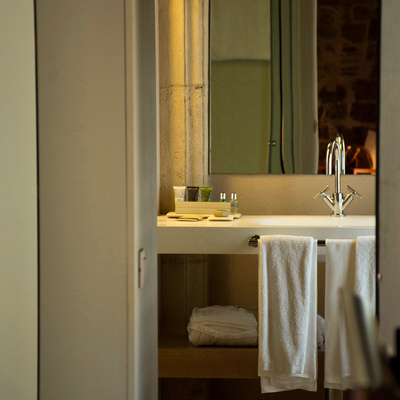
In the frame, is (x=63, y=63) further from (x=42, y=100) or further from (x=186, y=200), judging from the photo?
(x=186, y=200)

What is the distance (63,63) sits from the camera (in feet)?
4.42

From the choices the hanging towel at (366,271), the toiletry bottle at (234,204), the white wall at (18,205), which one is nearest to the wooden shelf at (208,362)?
the hanging towel at (366,271)

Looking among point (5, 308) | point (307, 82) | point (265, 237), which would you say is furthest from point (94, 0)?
point (307, 82)

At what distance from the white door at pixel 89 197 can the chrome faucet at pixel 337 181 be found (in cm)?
147

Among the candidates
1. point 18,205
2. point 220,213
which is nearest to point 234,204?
point 220,213

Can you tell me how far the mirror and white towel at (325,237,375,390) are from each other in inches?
29.1

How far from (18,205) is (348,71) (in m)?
1.94

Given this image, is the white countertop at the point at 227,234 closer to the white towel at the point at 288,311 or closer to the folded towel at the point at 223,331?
the white towel at the point at 288,311

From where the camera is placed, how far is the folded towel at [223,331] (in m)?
2.26

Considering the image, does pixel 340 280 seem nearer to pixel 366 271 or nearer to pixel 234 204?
pixel 366 271

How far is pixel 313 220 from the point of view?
256 cm

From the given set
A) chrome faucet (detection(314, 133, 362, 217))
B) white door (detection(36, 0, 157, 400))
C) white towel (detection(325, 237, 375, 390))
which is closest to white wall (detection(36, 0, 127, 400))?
white door (detection(36, 0, 157, 400))

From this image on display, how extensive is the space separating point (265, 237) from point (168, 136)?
2.76 ft

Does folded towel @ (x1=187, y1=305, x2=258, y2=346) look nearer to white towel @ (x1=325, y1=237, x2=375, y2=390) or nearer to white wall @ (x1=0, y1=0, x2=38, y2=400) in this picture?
white towel @ (x1=325, y1=237, x2=375, y2=390)
